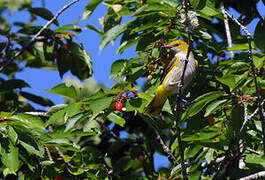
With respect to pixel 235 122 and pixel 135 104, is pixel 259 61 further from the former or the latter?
pixel 135 104

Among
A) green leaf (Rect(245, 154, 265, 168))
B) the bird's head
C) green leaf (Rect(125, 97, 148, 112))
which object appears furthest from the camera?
the bird's head

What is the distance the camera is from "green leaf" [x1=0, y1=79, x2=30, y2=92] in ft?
17.4

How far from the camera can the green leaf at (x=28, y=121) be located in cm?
359

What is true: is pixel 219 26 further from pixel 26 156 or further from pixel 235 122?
pixel 26 156

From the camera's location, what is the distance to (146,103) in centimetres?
331

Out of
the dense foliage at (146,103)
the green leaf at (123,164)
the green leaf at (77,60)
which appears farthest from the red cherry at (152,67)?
the green leaf at (123,164)

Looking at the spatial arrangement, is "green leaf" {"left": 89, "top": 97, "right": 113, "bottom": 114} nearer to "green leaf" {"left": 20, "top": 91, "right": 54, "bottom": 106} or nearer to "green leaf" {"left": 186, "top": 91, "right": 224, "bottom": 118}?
"green leaf" {"left": 186, "top": 91, "right": 224, "bottom": 118}

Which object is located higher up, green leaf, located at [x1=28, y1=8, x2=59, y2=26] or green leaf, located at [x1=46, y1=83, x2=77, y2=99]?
green leaf, located at [x1=28, y1=8, x2=59, y2=26]

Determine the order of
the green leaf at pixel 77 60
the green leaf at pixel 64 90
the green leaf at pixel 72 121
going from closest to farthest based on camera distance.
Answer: the green leaf at pixel 72 121
the green leaf at pixel 64 90
the green leaf at pixel 77 60

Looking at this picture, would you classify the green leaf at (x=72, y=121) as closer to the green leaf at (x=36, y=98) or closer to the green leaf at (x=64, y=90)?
the green leaf at (x=64, y=90)

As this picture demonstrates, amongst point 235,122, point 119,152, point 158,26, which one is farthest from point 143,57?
point 119,152

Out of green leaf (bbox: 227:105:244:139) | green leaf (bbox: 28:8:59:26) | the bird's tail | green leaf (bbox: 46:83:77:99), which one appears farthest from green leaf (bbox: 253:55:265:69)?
green leaf (bbox: 28:8:59:26)

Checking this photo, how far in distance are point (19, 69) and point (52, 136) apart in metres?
2.88

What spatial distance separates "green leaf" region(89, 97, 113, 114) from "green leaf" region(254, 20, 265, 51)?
119 cm
